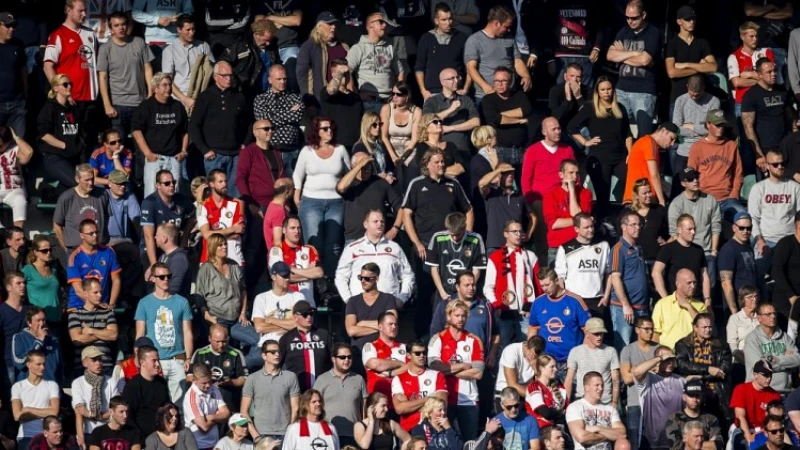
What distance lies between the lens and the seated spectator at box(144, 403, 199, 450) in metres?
17.1

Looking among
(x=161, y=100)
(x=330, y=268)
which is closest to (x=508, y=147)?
(x=330, y=268)

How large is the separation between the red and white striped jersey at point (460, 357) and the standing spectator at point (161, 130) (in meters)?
4.15

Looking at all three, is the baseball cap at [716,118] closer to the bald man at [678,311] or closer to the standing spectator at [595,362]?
the bald man at [678,311]

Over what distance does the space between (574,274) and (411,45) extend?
4.47 metres

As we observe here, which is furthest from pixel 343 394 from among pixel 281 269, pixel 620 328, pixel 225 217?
pixel 620 328

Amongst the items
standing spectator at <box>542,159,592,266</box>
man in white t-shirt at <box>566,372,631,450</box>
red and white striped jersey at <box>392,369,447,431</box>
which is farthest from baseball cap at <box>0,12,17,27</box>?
man in white t-shirt at <box>566,372,631,450</box>

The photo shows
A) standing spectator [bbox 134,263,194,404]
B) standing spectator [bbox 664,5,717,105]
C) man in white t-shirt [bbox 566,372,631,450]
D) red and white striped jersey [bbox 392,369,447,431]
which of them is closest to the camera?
man in white t-shirt [bbox 566,372,631,450]

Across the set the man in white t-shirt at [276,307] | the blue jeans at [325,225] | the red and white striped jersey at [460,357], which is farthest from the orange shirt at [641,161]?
the man in white t-shirt at [276,307]

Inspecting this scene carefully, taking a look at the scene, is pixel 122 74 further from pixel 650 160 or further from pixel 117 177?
pixel 650 160

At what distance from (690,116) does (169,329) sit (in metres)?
6.89

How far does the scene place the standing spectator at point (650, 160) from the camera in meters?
20.2

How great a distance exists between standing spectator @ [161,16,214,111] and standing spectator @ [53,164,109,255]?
2204mm

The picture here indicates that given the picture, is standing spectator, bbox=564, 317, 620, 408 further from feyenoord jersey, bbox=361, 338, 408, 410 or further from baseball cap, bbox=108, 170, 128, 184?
baseball cap, bbox=108, 170, 128, 184

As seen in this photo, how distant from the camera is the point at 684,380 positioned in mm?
18000
